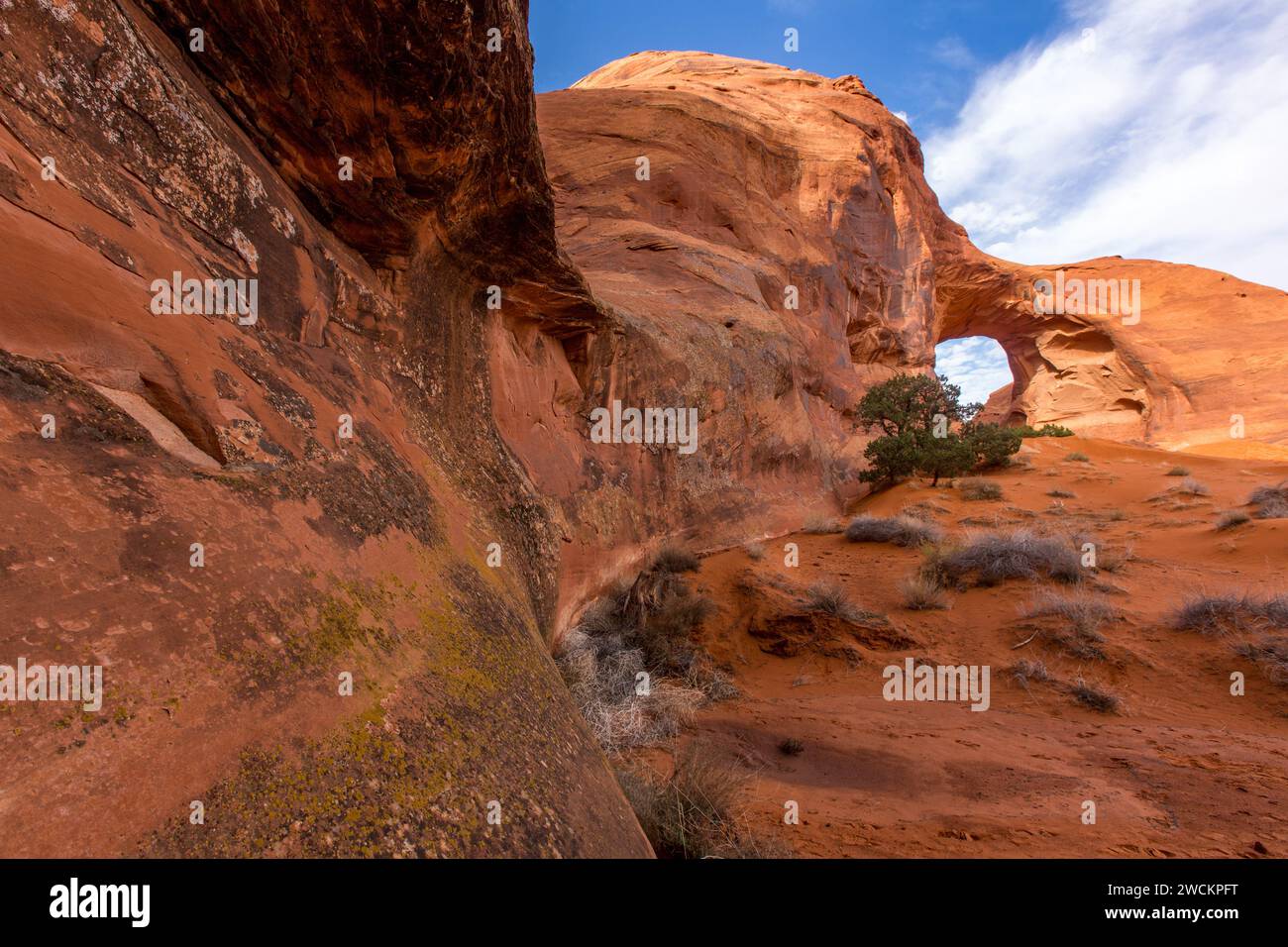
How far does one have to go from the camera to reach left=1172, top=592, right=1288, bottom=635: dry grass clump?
5164 millimetres

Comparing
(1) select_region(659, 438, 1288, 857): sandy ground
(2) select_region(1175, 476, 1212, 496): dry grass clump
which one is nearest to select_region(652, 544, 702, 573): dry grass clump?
(1) select_region(659, 438, 1288, 857): sandy ground

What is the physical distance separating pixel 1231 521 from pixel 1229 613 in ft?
14.3

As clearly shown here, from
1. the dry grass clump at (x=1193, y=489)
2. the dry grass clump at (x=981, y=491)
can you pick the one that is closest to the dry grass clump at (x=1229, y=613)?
the dry grass clump at (x=981, y=491)

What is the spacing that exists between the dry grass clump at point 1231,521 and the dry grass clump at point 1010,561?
3.23 m

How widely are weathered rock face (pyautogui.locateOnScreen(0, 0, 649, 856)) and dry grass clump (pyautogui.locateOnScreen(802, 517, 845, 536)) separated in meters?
8.01

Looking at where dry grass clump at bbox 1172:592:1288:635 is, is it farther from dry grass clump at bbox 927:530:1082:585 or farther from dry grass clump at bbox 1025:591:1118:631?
dry grass clump at bbox 927:530:1082:585

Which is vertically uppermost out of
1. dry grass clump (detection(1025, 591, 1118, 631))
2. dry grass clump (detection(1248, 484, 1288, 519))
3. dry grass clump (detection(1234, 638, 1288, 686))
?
dry grass clump (detection(1248, 484, 1288, 519))

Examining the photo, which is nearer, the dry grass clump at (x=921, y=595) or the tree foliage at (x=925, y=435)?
the dry grass clump at (x=921, y=595)

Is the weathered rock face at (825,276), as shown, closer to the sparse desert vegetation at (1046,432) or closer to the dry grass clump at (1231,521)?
the sparse desert vegetation at (1046,432)

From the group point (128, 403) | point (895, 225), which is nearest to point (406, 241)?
point (128, 403)

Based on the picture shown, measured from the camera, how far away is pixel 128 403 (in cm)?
171

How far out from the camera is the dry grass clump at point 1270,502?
8.70 m

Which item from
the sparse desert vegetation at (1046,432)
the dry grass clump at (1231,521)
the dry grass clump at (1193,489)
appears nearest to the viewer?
the dry grass clump at (1231,521)
